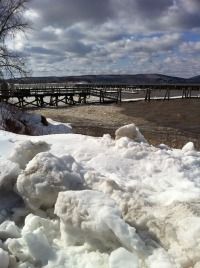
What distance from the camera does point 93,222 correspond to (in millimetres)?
4398

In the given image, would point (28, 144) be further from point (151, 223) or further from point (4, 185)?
point (151, 223)

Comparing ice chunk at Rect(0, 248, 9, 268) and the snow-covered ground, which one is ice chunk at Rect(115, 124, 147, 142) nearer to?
the snow-covered ground

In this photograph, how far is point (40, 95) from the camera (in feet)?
159

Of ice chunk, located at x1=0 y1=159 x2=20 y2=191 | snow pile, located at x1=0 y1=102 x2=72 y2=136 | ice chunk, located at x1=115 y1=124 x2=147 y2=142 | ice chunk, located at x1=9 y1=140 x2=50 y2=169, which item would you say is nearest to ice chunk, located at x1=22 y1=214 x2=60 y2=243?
ice chunk, located at x1=0 y1=159 x2=20 y2=191

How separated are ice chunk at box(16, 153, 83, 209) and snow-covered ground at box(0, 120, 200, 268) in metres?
0.01

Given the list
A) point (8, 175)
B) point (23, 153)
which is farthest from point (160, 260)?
point (23, 153)

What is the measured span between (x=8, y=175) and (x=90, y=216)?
4.82 feet

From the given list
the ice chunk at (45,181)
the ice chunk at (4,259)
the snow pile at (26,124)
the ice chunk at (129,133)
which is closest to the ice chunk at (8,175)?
the ice chunk at (45,181)

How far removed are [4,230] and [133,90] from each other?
89.0 metres

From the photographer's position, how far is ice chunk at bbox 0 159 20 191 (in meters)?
5.50

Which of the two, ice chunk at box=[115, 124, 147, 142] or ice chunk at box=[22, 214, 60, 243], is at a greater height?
ice chunk at box=[115, 124, 147, 142]

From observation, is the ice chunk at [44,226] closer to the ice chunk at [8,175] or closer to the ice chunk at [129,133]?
the ice chunk at [8,175]

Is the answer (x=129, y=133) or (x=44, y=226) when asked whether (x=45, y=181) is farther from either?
(x=129, y=133)

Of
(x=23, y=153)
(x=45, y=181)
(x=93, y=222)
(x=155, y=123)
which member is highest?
(x=23, y=153)
